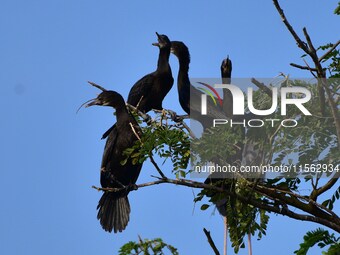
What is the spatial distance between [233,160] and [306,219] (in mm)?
2047

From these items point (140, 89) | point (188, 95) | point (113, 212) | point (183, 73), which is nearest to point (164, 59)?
point (140, 89)

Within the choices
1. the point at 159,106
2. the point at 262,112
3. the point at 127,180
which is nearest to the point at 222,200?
the point at 262,112

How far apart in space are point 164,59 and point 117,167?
10.2ft

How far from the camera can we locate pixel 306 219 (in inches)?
358

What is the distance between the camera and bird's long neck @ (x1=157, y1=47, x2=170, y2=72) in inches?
639

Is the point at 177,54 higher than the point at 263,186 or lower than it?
higher

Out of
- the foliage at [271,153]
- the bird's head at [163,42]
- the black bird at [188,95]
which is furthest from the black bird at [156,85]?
the foliage at [271,153]

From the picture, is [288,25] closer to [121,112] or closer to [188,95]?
[121,112]

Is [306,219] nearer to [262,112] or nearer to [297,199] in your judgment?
[297,199]

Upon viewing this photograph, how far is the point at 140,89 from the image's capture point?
1606 centimetres

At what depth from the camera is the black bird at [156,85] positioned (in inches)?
630

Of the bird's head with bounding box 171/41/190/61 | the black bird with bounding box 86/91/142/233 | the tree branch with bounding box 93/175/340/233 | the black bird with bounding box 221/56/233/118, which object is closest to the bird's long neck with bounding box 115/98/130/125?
the black bird with bounding box 86/91/142/233

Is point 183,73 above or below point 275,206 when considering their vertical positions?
above

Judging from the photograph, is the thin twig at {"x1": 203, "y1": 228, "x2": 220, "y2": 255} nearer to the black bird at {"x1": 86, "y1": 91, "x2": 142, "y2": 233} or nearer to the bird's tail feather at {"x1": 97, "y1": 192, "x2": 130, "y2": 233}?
the black bird at {"x1": 86, "y1": 91, "x2": 142, "y2": 233}
